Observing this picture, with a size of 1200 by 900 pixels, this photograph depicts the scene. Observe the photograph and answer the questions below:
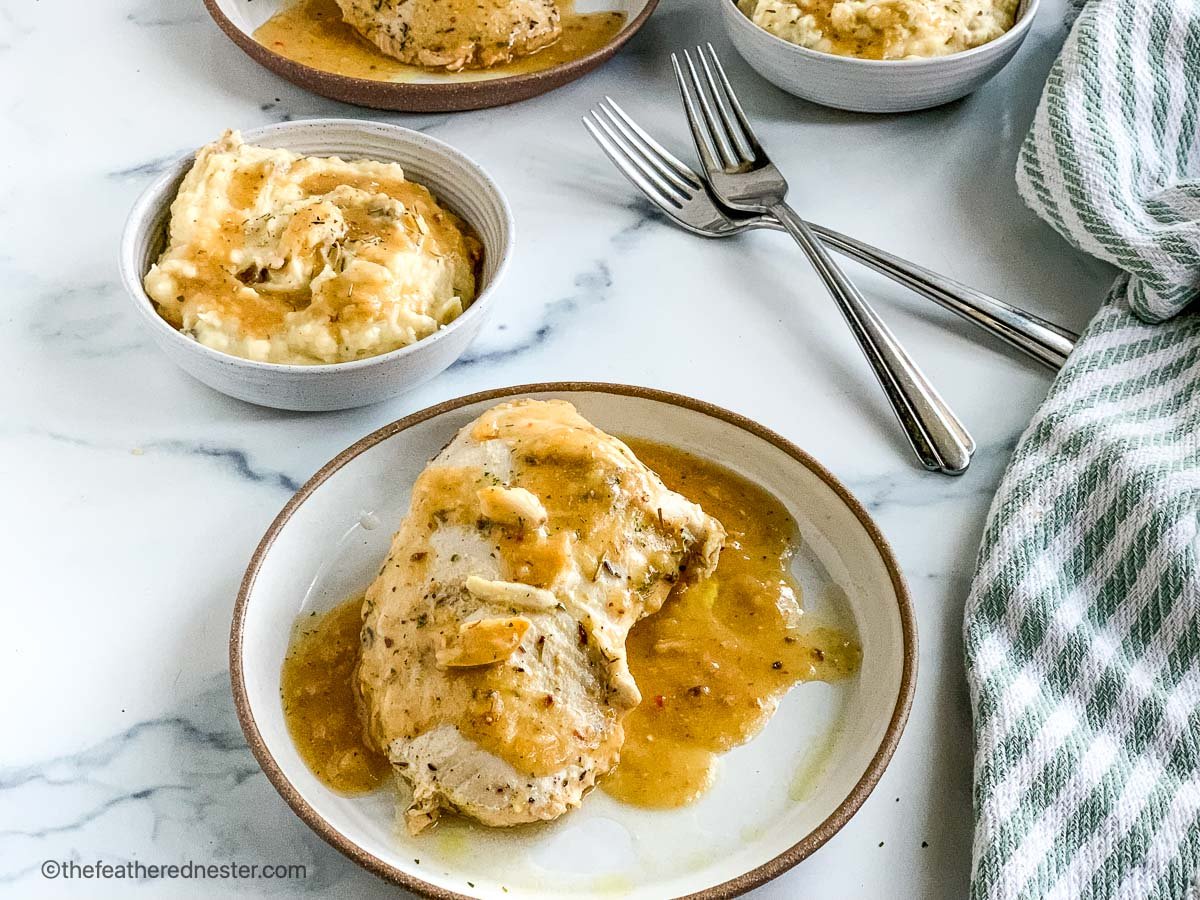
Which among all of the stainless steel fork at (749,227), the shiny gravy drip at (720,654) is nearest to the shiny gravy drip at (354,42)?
the stainless steel fork at (749,227)

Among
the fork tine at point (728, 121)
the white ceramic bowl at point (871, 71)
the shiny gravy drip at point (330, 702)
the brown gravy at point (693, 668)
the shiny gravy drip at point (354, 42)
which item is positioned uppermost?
the white ceramic bowl at point (871, 71)

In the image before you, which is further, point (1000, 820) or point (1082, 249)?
point (1082, 249)

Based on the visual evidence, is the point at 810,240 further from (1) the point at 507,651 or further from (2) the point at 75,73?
(2) the point at 75,73

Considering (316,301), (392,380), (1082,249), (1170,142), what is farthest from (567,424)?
(1170,142)

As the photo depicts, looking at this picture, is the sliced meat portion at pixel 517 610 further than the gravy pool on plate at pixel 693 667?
No

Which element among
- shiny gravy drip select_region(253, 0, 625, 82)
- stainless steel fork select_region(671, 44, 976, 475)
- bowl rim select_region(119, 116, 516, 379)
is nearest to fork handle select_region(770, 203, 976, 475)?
stainless steel fork select_region(671, 44, 976, 475)

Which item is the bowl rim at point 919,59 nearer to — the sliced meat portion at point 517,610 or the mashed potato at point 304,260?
the mashed potato at point 304,260

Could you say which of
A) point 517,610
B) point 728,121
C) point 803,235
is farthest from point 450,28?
point 517,610
